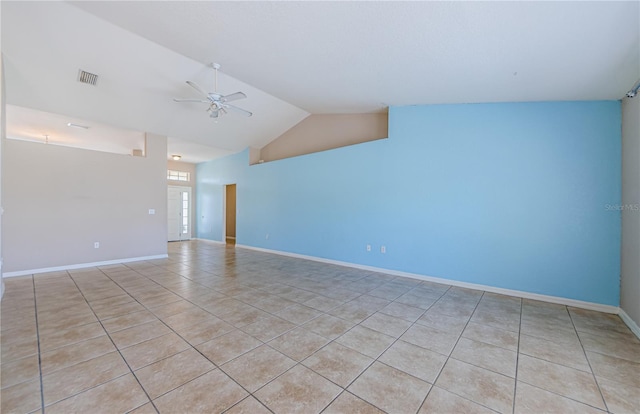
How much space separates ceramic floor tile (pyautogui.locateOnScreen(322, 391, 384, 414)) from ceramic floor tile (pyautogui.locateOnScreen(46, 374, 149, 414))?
3.84 feet

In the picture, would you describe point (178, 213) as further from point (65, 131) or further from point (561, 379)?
point (561, 379)

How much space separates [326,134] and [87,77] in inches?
176

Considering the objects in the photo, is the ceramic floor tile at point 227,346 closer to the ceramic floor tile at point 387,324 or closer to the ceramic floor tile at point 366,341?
the ceramic floor tile at point 366,341

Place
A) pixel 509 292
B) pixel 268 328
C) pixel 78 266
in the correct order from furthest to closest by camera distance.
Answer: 1. pixel 78 266
2. pixel 509 292
3. pixel 268 328

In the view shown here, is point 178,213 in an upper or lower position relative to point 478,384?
upper

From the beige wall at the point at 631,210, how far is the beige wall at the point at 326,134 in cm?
322

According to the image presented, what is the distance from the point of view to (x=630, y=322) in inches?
106

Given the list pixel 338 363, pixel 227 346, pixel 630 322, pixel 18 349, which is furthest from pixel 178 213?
pixel 630 322

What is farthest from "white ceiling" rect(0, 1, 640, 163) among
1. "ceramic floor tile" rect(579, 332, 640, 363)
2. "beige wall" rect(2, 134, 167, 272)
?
"ceramic floor tile" rect(579, 332, 640, 363)

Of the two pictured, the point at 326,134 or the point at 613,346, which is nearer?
the point at 613,346

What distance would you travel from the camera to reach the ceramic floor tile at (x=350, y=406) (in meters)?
1.50

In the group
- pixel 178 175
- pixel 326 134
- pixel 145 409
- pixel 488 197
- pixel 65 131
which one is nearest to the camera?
pixel 145 409

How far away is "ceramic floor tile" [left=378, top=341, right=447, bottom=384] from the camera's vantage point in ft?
6.19

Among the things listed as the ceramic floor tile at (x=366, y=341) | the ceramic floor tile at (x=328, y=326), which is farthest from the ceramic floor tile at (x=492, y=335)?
the ceramic floor tile at (x=328, y=326)
